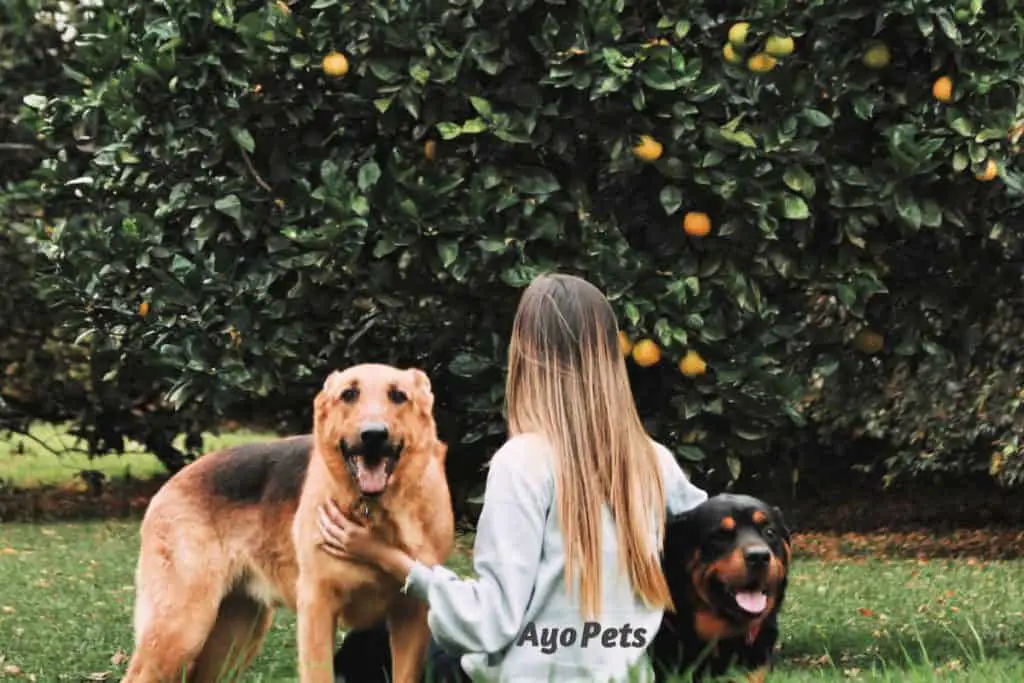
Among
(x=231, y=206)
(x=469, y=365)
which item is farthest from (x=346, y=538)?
(x=231, y=206)

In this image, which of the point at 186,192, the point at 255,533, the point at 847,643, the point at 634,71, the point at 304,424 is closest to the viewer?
the point at 255,533

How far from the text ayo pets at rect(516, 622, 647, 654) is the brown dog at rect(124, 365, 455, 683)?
0.57 m

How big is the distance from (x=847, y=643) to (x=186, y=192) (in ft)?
14.5

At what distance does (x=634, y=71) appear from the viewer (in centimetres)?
632

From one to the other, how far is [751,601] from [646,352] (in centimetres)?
211

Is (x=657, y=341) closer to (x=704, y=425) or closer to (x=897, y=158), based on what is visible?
(x=704, y=425)

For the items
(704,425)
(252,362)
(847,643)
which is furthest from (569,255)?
(847,643)

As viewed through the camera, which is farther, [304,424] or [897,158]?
[304,424]

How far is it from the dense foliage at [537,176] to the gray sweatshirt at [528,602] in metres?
2.34

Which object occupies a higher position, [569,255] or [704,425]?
[569,255]


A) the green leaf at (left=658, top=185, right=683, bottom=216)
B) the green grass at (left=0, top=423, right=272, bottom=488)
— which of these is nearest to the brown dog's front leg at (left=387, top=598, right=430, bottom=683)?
the green leaf at (left=658, top=185, right=683, bottom=216)

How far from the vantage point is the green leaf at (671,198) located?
21.0ft

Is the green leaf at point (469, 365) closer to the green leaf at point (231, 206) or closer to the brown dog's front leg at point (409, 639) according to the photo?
the green leaf at point (231, 206)

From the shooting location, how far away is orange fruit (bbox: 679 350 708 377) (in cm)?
643
